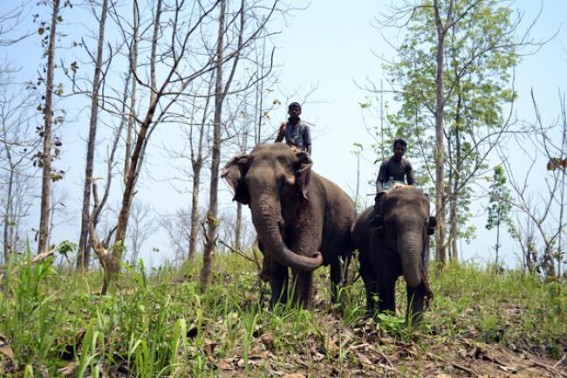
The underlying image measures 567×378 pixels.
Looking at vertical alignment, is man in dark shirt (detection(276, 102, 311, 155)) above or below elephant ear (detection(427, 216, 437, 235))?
above

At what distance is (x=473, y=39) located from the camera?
21.3 metres

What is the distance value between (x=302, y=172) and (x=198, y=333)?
3414 mm

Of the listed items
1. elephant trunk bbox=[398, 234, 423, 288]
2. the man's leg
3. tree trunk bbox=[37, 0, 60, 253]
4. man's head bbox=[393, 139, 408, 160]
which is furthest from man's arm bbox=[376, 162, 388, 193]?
tree trunk bbox=[37, 0, 60, 253]

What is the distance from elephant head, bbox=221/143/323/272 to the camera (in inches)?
261

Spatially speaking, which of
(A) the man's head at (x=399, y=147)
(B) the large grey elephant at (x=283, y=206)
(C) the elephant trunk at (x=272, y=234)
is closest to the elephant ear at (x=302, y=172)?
(B) the large grey elephant at (x=283, y=206)

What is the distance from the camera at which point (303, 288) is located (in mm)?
7258

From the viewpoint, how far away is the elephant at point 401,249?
6715 mm

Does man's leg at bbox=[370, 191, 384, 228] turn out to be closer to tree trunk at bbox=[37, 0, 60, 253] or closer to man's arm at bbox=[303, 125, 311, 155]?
man's arm at bbox=[303, 125, 311, 155]

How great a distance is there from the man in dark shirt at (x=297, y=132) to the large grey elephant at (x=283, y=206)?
0.58m

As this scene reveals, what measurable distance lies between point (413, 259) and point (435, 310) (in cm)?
142

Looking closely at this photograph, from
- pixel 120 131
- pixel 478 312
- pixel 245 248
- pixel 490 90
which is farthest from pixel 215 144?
pixel 490 90

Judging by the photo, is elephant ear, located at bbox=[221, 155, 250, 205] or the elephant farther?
elephant ear, located at bbox=[221, 155, 250, 205]

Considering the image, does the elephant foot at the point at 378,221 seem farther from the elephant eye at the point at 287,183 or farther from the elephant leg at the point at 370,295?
the elephant eye at the point at 287,183

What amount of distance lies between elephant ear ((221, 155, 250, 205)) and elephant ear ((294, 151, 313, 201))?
699 millimetres
